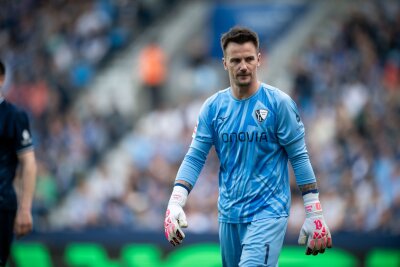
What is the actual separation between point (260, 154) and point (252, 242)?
69cm

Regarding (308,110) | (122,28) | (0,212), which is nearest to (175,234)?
(0,212)

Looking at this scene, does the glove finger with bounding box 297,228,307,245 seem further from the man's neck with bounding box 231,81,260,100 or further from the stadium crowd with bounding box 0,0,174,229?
the stadium crowd with bounding box 0,0,174,229

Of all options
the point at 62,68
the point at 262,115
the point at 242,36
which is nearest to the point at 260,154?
the point at 262,115

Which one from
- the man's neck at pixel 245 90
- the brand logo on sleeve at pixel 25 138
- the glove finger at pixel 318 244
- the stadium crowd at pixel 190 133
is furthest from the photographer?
the stadium crowd at pixel 190 133

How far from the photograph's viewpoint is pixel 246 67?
21.4 feet

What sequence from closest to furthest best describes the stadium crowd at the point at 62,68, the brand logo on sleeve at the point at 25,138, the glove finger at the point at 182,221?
the glove finger at the point at 182,221
the brand logo on sleeve at the point at 25,138
the stadium crowd at the point at 62,68

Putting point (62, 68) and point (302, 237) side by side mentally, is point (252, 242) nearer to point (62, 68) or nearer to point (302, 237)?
point (302, 237)

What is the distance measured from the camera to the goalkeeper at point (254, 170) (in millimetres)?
Answer: 6523

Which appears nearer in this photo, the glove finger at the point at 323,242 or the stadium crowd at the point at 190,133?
the glove finger at the point at 323,242

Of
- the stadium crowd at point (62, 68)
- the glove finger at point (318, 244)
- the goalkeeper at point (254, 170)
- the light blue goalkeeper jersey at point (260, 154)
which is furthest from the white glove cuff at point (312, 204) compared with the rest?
the stadium crowd at point (62, 68)

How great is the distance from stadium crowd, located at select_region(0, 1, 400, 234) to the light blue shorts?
572 centimetres

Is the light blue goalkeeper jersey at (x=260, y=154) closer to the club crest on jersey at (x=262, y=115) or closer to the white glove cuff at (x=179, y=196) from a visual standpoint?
the club crest on jersey at (x=262, y=115)

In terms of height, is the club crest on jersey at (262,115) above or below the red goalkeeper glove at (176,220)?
above

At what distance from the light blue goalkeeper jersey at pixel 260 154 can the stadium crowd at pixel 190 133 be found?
5.71 metres
